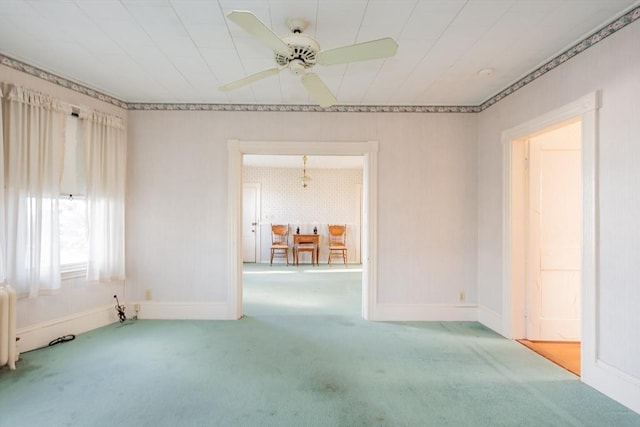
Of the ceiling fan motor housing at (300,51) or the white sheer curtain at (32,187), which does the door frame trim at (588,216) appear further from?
the white sheer curtain at (32,187)

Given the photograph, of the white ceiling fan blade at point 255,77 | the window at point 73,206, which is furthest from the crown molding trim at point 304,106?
the white ceiling fan blade at point 255,77

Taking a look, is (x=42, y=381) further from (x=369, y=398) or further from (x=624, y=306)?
(x=624, y=306)

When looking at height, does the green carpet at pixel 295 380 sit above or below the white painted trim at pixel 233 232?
below

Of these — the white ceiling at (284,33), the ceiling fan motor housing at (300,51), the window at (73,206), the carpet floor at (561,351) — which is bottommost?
the carpet floor at (561,351)

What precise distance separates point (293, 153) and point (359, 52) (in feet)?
6.56

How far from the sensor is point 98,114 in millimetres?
3209

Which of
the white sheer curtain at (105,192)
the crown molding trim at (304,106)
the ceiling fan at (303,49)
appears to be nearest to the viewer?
the ceiling fan at (303,49)

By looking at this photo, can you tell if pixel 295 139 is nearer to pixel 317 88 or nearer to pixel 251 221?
pixel 317 88

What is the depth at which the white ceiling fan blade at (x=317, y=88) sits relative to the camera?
6.90 ft

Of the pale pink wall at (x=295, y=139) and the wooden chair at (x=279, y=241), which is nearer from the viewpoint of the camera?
the pale pink wall at (x=295, y=139)

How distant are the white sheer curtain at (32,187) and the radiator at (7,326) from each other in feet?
0.88

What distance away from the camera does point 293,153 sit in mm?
3643

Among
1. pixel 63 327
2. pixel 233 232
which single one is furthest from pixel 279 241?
pixel 63 327

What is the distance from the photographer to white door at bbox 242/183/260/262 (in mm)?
8133
